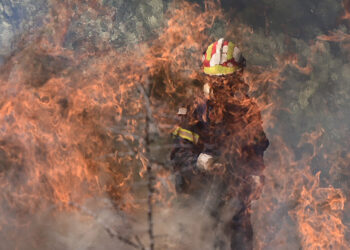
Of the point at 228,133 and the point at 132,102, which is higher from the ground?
the point at 228,133

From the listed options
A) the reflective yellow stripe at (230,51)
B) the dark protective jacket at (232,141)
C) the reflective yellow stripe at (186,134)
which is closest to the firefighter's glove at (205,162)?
the dark protective jacket at (232,141)

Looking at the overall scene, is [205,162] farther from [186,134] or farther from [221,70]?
[221,70]

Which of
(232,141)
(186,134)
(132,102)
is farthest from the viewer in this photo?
(132,102)

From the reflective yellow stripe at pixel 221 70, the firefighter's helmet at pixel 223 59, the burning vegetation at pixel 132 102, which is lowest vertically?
the burning vegetation at pixel 132 102

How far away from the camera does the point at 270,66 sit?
5.69m

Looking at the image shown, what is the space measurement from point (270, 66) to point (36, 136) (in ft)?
18.2

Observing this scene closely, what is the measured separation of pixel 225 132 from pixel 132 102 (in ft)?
8.85

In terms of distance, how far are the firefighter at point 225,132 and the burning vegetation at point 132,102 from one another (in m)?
1.04

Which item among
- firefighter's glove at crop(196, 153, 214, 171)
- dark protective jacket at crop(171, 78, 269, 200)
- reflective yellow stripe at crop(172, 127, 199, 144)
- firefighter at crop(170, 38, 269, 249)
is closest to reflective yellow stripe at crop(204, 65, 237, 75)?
firefighter at crop(170, 38, 269, 249)

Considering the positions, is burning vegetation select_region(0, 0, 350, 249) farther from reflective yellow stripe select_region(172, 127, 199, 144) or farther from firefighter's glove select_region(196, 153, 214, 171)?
reflective yellow stripe select_region(172, 127, 199, 144)

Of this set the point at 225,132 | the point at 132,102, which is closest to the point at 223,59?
the point at 225,132

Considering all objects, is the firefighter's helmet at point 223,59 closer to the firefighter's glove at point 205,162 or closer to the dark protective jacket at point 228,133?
the dark protective jacket at point 228,133

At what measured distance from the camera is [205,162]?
3.92 m

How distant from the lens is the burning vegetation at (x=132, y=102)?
18.0ft
